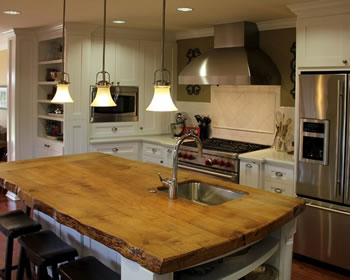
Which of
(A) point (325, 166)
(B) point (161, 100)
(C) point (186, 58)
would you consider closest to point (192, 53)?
(C) point (186, 58)

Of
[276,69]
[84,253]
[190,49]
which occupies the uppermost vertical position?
[190,49]

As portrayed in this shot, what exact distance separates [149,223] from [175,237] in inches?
9.0

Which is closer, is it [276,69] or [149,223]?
[149,223]

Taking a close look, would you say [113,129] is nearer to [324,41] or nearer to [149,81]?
[149,81]

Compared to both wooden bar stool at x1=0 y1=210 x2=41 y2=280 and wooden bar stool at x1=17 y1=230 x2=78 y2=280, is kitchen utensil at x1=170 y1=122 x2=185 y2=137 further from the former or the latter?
wooden bar stool at x1=17 y1=230 x2=78 y2=280

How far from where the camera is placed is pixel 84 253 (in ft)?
9.84

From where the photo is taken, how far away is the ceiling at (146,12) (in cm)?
380

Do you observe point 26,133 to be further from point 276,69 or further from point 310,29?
point 310,29

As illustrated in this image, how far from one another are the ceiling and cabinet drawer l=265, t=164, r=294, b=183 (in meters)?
1.54

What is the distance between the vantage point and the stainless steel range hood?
4.44 metres

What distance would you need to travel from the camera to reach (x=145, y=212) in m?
2.24

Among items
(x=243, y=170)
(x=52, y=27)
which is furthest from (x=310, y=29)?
(x=52, y=27)

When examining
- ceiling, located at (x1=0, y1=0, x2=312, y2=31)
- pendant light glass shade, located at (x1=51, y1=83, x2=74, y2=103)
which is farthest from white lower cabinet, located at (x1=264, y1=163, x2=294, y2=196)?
pendant light glass shade, located at (x1=51, y1=83, x2=74, y2=103)

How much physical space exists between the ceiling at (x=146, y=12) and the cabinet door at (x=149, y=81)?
0.62 metres
